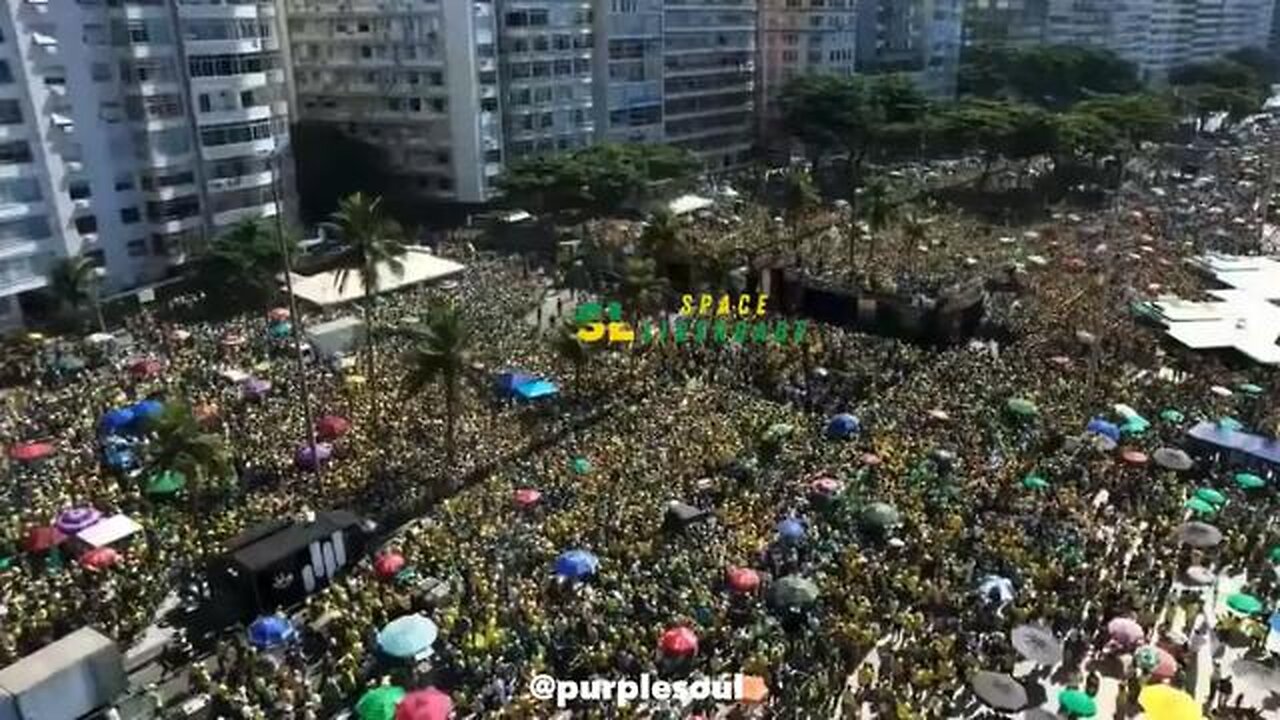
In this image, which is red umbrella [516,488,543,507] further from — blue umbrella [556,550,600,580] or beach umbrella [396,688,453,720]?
beach umbrella [396,688,453,720]

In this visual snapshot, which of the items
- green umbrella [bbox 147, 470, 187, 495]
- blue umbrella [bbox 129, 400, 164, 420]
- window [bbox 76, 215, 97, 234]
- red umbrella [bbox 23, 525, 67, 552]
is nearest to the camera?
red umbrella [bbox 23, 525, 67, 552]

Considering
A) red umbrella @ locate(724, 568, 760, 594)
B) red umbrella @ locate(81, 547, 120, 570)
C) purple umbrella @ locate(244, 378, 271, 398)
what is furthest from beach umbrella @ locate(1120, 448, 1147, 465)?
purple umbrella @ locate(244, 378, 271, 398)

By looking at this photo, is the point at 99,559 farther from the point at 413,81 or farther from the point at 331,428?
the point at 413,81

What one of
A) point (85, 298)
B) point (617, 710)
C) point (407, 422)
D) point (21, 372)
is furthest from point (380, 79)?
point (617, 710)

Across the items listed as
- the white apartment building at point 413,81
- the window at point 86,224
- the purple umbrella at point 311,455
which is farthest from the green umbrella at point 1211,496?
the window at point 86,224

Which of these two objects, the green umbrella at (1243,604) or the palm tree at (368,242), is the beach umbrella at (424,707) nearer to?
the green umbrella at (1243,604)

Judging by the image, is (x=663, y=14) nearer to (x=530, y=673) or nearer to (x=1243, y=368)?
(x=1243, y=368)
